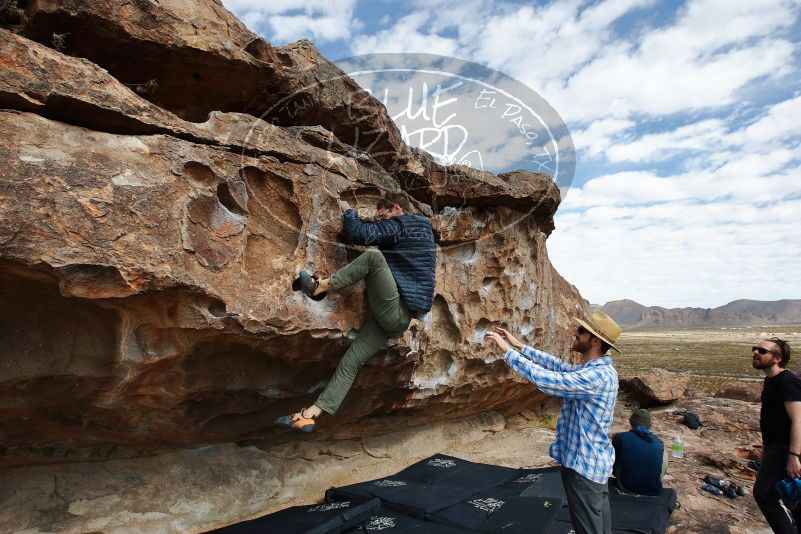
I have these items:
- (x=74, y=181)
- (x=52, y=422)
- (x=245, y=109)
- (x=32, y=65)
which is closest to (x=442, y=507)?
(x=52, y=422)

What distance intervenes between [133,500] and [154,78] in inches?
191

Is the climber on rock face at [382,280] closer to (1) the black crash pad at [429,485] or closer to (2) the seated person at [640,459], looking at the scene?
(1) the black crash pad at [429,485]

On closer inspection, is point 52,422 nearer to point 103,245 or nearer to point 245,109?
point 103,245

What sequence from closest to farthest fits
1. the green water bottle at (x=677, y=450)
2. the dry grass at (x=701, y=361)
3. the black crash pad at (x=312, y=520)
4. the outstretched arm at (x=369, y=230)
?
1. the black crash pad at (x=312, y=520)
2. the outstretched arm at (x=369, y=230)
3. the green water bottle at (x=677, y=450)
4. the dry grass at (x=701, y=361)

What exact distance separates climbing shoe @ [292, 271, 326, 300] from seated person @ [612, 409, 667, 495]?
14.7 feet

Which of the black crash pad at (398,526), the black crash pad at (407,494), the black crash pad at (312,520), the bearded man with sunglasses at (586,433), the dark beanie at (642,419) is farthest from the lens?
the dark beanie at (642,419)

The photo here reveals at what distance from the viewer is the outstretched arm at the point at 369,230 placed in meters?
5.33

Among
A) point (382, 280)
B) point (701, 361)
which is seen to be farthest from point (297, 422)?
point (701, 361)

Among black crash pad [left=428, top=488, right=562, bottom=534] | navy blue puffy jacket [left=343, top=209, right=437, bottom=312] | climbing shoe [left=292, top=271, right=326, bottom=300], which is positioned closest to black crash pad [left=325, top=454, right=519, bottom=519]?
black crash pad [left=428, top=488, right=562, bottom=534]

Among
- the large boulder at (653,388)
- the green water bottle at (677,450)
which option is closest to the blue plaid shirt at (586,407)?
the green water bottle at (677,450)

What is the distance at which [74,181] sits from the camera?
3734 millimetres

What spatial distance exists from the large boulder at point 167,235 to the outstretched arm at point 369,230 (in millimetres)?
190

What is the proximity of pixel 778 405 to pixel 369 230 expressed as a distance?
14.6ft

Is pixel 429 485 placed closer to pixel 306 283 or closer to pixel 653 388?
pixel 306 283
